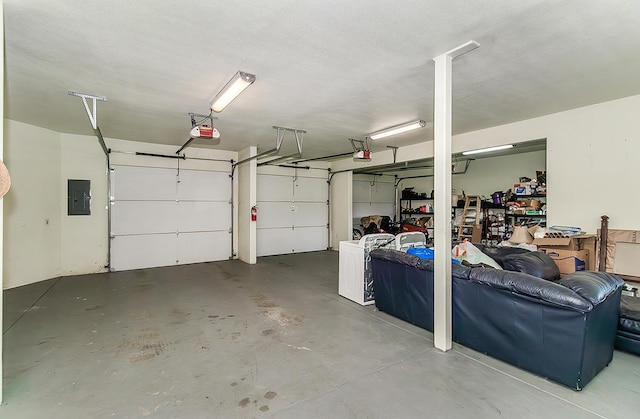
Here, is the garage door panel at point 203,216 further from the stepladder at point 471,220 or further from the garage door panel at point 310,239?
the stepladder at point 471,220

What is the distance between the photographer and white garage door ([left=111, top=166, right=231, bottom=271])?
647 cm

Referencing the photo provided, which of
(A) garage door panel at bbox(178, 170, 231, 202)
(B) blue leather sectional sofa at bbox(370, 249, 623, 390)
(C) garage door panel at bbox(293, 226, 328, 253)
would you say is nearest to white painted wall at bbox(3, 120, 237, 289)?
(A) garage door panel at bbox(178, 170, 231, 202)

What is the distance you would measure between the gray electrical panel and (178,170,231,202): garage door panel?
1.73 metres

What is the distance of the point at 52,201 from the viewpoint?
18.5 ft

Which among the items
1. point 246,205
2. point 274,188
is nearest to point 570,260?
point 246,205

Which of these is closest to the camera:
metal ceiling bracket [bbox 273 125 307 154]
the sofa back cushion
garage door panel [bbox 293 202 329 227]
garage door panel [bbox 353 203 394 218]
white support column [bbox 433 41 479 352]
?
white support column [bbox 433 41 479 352]

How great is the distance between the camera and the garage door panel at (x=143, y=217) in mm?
6418

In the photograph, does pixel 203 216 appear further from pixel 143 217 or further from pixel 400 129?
pixel 400 129

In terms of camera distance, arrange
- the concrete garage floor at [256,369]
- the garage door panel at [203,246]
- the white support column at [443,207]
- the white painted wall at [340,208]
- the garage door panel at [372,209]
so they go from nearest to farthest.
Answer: the concrete garage floor at [256,369] → the white support column at [443,207] → the garage door panel at [203,246] → the white painted wall at [340,208] → the garage door panel at [372,209]

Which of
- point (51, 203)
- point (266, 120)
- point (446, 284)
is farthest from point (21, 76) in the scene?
point (446, 284)

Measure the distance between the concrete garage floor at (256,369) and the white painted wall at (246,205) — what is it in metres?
2.85

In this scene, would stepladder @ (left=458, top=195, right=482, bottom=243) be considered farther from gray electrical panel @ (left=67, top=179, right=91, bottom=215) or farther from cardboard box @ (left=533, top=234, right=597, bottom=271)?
gray electrical panel @ (left=67, top=179, right=91, bottom=215)

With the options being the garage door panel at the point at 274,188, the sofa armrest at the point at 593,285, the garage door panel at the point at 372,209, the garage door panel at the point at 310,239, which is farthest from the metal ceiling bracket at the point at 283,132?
the garage door panel at the point at 372,209

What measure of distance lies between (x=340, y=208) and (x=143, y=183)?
538cm
